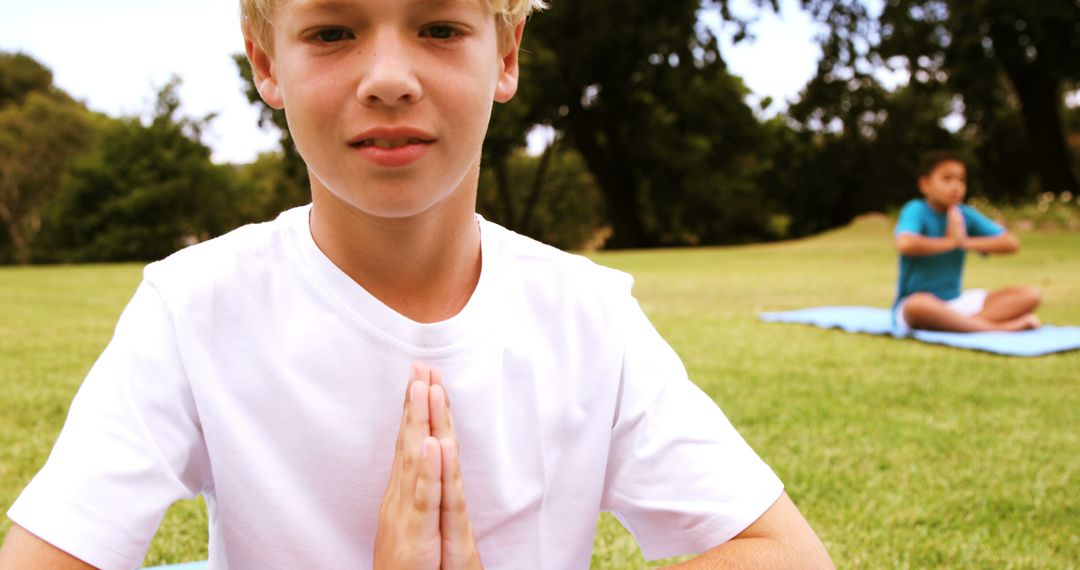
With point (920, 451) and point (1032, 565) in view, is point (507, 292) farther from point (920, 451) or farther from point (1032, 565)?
point (920, 451)

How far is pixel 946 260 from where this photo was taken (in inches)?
269

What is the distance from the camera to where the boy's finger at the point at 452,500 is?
4.17 feet

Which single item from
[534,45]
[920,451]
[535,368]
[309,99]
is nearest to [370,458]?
[535,368]

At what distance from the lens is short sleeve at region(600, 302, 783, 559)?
149 centimetres

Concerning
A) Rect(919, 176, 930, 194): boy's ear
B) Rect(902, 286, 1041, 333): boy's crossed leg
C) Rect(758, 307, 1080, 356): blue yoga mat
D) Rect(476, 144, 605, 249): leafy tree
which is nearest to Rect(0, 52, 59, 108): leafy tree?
Rect(476, 144, 605, 249): leafy tree

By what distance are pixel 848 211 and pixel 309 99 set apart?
31.9 meters

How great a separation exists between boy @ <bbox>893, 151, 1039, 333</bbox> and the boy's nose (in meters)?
5.86

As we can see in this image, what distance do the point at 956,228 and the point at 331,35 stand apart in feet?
20.1

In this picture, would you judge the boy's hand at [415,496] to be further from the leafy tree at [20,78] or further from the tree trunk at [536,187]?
the leafy tree at [20,78]

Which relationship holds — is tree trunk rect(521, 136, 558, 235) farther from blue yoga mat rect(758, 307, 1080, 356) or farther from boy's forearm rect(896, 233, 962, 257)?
boy's forearm rect(896, 233, 962, 257)

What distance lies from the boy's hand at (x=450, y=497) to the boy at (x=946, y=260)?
5.79 m

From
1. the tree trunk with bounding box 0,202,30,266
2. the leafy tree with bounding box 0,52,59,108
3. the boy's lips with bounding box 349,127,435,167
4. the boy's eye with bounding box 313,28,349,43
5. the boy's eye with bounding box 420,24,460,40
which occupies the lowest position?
the tree trunk with bounding box 0,202,30,266

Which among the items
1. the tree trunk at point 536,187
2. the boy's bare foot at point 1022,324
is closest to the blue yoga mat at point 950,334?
the boy's bare foot at point 1022,324

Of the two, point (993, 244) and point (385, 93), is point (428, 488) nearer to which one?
point (385, 93)
